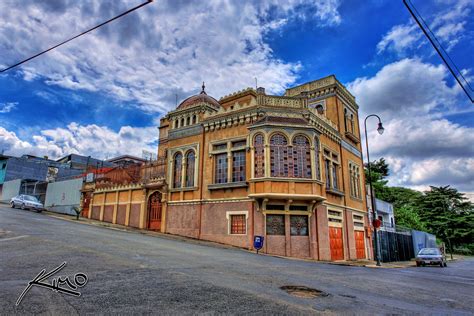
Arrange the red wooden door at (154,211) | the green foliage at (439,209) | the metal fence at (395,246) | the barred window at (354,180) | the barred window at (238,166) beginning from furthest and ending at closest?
the green foliage at (439,209), the barred window at (354,180), the metal fence at (395,246), the red wooden door at (154,211), the barred window at (238,166)

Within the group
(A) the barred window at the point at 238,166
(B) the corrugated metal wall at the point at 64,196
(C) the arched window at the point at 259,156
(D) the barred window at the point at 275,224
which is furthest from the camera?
(B) the corrugated metal wall at the point at 64,196

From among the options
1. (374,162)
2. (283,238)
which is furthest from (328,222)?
(374,162)

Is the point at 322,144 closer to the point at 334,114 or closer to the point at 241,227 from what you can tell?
the point at 334,114

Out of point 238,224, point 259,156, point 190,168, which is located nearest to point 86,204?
point 190,168

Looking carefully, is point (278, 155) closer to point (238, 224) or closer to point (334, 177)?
point (238, 224)

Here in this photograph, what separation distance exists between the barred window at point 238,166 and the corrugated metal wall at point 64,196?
58.9 ft

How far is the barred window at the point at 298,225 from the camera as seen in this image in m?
19.2

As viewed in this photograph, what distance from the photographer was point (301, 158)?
20.0m

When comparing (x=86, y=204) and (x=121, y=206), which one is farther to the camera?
(x=86, y=204)

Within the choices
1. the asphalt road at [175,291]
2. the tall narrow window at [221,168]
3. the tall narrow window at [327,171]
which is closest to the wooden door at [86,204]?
the tall narrow window at [221,168]

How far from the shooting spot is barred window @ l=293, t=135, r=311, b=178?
Result: 1975 cm

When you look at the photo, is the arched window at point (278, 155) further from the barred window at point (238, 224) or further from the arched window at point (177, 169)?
the arched window at point (177, 169)

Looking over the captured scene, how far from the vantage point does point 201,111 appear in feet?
80.1

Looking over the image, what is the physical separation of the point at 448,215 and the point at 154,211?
52716 mm
